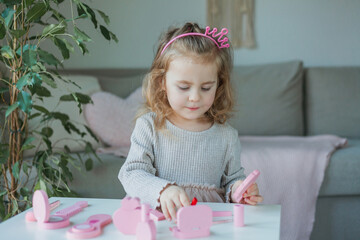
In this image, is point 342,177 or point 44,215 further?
point 342,177

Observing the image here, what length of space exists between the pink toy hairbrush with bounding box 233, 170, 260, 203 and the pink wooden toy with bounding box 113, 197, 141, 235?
259mm

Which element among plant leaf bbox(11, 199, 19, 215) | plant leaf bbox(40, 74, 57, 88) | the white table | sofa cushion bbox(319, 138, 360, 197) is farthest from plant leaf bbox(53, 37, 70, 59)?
sofa cushion bbox(319, 138, 360, 197)

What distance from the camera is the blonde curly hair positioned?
50.0 inches

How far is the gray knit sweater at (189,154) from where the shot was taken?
1320mm

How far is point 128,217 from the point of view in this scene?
0.90m

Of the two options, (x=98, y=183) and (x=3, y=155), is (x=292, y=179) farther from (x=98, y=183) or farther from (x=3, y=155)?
(x=3, y=155)

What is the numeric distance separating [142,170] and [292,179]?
1.16 meters

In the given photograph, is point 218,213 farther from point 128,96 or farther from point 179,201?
point 128,96

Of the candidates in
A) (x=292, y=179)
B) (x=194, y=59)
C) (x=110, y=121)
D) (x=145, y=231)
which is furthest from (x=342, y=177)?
(x=145, y=231)

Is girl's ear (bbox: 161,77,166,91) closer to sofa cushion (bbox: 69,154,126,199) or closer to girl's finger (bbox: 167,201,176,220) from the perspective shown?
girl's finger (bbox: 167,201,176,220)

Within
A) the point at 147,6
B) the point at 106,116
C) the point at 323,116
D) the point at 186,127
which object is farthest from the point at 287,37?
the point at 186,127

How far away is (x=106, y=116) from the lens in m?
2.55

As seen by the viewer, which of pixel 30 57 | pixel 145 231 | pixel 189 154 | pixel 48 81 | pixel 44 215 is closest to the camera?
pixel 145 231

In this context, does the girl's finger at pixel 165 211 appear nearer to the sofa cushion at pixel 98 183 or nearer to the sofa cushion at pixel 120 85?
the sofa cushion at pixel 98 183
